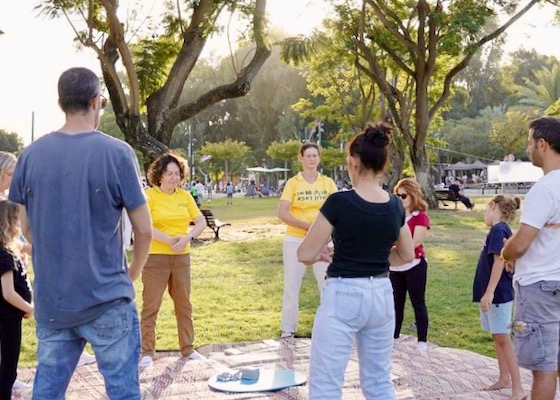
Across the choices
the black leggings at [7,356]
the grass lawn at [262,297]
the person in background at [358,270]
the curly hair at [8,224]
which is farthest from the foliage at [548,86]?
the black leggings at [7,356]

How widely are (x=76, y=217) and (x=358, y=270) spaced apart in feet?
4.76

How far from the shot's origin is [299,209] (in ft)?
23.2

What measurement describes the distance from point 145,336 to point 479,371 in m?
2.81

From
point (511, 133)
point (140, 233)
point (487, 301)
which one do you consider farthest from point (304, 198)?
point (511, 133)

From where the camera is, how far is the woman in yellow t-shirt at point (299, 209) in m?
7.03

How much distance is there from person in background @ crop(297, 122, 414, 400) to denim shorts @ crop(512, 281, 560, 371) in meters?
0.80

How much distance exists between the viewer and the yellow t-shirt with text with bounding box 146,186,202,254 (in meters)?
6.18

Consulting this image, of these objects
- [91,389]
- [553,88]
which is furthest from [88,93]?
[553,88]

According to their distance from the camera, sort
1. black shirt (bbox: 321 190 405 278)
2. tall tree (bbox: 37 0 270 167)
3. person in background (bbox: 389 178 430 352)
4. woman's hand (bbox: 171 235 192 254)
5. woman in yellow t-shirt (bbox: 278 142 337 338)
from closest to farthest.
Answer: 1. black shirt (bbox: 321 190 405 278)
2. woman's hand (bbox: 171 235 192 254)
3. person in background (bbox: 389 178 430 352)
4. woman in yellow t-shirt (bbox: 278 142 337 338)
5. tall tree (bbox: 37 0 270 167)

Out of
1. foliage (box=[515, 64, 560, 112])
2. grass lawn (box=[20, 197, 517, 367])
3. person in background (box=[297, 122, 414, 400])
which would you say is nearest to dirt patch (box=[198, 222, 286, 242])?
grass lawn (box=[20, 197, 517, 367])

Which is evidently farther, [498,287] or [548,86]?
[548,86]

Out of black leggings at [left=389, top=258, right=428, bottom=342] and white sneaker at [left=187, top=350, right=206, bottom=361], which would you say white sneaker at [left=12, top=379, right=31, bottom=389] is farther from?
black leggings at [left=389, top=258, right=428, bottom=342]

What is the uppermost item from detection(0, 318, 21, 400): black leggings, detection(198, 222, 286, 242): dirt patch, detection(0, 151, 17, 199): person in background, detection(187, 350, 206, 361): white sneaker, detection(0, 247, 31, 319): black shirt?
detection(0, 151, 17, 199): person in background

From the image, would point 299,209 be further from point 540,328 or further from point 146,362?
point 540,328
